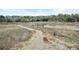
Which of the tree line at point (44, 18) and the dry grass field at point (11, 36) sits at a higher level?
the tree line at point (44, 18)

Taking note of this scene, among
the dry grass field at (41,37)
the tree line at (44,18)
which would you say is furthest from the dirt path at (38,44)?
the tree line at (44,18)

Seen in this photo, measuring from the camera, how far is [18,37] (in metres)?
1.44

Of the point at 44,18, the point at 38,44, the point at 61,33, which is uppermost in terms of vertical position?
the point at 44,18

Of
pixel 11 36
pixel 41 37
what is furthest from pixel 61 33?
pixel 11 36


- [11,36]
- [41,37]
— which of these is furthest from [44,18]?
[11,36]

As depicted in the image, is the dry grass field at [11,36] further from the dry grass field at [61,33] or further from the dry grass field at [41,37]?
the dry grass field at [61,33]

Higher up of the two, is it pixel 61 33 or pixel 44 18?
pixel 44 18

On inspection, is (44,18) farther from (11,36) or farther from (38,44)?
(11,36)

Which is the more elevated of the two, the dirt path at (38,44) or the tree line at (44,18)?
the tree line at (44,18)

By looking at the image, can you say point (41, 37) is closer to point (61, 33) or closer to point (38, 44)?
point (38, 44)

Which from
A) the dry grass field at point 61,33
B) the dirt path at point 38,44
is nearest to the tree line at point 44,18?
the dry grass field at point 61,33
